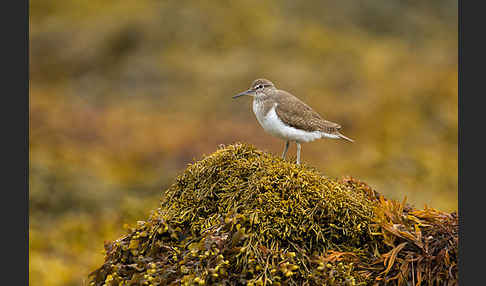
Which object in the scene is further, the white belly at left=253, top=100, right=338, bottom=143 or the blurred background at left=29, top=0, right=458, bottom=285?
the blurred background at left=29, top=0, right=458, bottom=285

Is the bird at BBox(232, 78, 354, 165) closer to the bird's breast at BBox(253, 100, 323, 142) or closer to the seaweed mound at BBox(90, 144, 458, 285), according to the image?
the bird's breast at BBox(253, 100, 323, 142)

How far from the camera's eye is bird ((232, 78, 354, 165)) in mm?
5746

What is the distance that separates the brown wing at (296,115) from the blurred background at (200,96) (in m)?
3.46

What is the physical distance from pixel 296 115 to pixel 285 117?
18 centimetres

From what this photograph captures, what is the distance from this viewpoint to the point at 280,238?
12.4 ft

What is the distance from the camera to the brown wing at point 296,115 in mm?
5789

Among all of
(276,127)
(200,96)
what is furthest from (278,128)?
(200,96)

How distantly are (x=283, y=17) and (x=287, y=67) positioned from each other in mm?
3196

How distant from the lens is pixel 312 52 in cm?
1606

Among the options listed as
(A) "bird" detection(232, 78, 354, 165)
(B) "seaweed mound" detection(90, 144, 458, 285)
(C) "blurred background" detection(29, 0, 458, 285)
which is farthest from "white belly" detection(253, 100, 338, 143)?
(C) "blurred background" detection(29, 0, 458, 285)

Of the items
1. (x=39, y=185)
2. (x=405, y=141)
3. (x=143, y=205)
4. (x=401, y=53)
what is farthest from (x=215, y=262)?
(x=401, y=53)

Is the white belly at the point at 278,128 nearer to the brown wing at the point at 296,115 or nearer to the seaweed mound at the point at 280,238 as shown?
the brown wing at the point at 296,115

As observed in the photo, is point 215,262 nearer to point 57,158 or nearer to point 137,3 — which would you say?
point 57,158

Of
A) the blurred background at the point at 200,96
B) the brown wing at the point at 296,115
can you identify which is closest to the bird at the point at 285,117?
the brown wing at the point at 296,115
